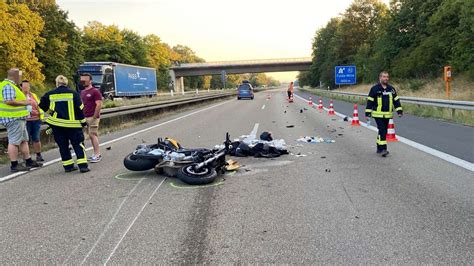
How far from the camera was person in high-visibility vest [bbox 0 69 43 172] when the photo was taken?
25.1ft

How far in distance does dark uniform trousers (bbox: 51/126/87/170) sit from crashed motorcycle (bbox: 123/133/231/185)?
42.1 inches

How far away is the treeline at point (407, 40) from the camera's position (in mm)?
37094

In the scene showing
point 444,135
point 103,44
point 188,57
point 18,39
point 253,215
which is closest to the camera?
point 253,215

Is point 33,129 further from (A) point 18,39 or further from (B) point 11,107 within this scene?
(A) point 18,39

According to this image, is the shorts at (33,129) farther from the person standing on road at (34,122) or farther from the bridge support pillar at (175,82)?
the bridge support pillar at (175,82)

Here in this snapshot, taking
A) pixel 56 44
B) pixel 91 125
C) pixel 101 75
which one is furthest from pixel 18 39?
pixel 91 125

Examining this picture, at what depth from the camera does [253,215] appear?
4848 mm

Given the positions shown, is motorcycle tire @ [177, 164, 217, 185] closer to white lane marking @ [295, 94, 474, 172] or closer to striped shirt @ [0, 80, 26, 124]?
striped shirt @ [0, 80, 26, 124]

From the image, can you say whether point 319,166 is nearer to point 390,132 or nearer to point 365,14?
point 390,132

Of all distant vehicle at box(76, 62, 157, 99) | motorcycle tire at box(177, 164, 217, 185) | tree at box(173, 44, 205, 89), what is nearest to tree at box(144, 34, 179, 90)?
tree at box(173, 44, 205, 89)

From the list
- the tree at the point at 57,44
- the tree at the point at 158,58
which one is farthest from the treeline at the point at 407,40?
the tree at the point at 57,44

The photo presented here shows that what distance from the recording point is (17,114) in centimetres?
780

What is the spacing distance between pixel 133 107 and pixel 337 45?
68.7 meters

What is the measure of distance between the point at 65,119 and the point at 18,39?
41.5 meters
